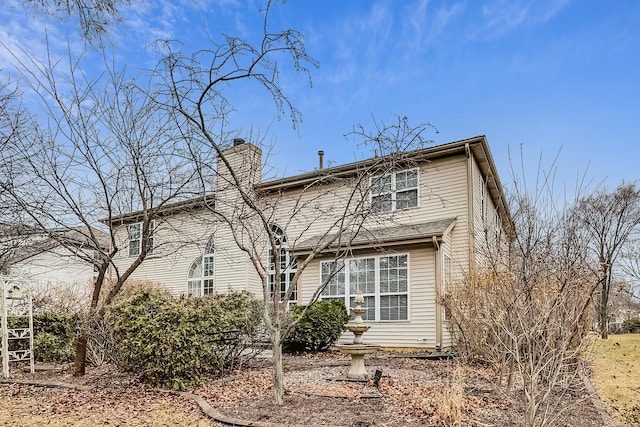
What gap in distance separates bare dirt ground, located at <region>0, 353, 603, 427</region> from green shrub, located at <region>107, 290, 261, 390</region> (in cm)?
31

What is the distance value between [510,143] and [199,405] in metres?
5.77

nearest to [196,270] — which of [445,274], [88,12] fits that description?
[445,274]

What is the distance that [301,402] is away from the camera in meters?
6.23

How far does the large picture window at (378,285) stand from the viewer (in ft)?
44.2

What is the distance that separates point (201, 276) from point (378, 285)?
876 cm

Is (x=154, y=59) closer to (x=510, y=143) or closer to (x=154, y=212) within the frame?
(x=154, y=212)

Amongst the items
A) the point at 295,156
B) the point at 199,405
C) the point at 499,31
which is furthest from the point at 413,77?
the point at 199,405

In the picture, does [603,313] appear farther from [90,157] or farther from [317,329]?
[90,157]

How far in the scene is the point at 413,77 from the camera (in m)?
11.0

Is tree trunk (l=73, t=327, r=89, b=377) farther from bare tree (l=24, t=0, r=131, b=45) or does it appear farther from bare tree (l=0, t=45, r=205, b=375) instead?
bare tree (l=24, t=0, r=131, b=45)

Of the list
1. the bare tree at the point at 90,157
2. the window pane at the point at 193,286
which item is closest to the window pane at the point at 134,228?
the bare tree at the point at 90,157

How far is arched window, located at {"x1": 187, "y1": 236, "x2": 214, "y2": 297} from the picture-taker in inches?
760

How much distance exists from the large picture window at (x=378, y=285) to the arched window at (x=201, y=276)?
22.3ft

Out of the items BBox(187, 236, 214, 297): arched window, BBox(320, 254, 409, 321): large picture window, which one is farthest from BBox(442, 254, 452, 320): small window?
BBox(187, 236, 214, 297): arched window
